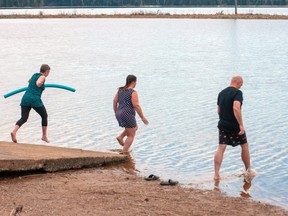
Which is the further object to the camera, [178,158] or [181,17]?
[181,17]

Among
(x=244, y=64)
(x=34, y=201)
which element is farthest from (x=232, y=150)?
(x=244, y=64)

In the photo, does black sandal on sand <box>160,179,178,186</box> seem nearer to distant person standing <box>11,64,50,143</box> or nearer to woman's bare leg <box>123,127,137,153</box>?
woman's bare leg <box>123,127,137,153</box>

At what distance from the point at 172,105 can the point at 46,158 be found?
8047mm

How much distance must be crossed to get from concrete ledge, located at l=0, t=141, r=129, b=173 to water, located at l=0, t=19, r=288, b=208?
2.20ft

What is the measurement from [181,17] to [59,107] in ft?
245

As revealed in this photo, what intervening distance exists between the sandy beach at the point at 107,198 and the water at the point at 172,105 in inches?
33.1

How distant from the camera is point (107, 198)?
8.62 m

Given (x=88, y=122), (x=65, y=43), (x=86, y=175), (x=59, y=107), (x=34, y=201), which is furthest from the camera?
(x=65, y=43)

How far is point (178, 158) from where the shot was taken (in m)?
12.1

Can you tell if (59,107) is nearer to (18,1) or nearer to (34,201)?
(34,201)

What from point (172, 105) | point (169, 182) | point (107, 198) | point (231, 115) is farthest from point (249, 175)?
point (172, 105)

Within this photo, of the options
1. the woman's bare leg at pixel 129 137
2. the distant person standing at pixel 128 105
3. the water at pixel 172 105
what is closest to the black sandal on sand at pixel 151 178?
the water at pixel 172 105

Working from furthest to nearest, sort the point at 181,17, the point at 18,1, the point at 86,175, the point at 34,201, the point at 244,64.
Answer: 1. the point at 18,1
2. the point at 181,17
3. the point at 244,64
4. the point at 86,175
5. the point at 34,201

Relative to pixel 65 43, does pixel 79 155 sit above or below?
above
